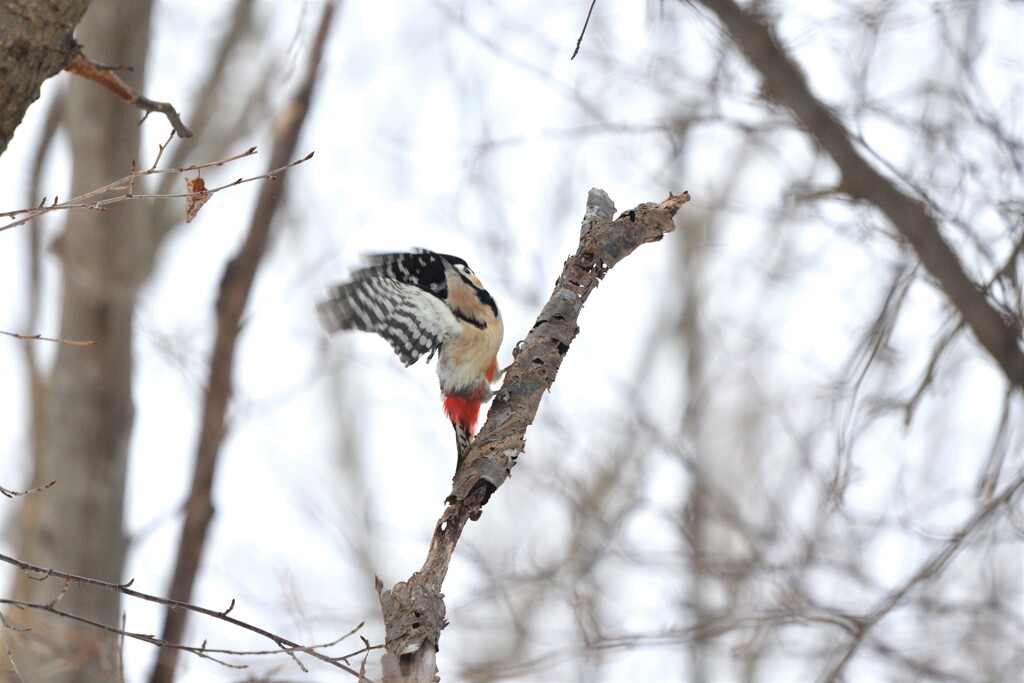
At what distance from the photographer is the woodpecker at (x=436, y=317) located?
3.32m

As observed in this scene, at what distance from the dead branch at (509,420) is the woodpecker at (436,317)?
613 millimetres

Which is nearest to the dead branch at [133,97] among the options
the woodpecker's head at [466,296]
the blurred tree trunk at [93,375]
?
the woodpecker's head at [466,296]

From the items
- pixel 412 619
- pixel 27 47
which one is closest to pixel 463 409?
pixel 412 619

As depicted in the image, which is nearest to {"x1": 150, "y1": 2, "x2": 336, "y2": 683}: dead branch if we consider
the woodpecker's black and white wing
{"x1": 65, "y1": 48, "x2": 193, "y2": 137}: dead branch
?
the woodpecker's black and white wing

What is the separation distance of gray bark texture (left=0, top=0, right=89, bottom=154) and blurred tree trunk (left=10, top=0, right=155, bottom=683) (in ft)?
5.79

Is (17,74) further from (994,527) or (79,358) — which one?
(994,527)

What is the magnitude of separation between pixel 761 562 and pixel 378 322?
2529 millimetres

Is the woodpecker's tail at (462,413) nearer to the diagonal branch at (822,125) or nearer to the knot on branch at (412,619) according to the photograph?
the diagonal branch at (822,125)

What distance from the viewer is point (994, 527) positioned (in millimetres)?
3635

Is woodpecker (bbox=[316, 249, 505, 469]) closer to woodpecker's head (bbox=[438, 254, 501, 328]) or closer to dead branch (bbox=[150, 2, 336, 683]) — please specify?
woodpecker's head (bbox=[438, 254, 501, 328])

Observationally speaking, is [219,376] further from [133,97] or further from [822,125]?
[822,125]

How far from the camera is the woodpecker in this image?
10.9 ft

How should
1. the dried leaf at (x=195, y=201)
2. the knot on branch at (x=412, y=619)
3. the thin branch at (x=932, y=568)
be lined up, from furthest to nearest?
1. the thin branch at (x=932, y=568)
2. the dried leaf at (x=195, y=201)
3. the knot on branch at (x=412, y=619)

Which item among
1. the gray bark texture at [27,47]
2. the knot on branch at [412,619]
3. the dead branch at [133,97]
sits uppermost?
the dead branch at [133,97]
